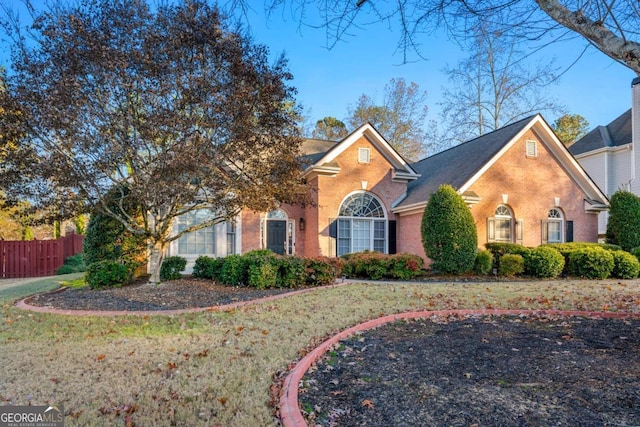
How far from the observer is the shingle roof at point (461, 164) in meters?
15.7

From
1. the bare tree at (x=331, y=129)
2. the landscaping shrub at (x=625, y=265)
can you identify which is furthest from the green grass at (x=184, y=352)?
the bare tree at (x=331, y=129)

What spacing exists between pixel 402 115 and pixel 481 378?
3157cm

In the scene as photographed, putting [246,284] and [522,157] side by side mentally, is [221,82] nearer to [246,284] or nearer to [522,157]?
[246,284]

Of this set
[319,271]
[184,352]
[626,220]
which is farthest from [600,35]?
[626,220]

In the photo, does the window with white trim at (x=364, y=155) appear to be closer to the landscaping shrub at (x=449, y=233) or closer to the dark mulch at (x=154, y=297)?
the landscaping shrub at (x=449, y=233)

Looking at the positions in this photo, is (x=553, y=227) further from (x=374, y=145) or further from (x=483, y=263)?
(x=374, y=145)

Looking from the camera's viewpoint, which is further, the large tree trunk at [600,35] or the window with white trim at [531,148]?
the window with white trim at [531,148]

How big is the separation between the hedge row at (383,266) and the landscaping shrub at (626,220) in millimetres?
8901

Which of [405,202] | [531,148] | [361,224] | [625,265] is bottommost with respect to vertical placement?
[625,265]

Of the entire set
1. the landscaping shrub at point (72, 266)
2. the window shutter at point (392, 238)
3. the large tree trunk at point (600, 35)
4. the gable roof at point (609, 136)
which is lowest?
the landscaping shrub at point (72, 266)

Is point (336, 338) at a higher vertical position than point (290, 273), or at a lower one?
lower

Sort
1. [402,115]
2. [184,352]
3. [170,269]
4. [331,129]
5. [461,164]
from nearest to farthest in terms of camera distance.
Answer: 1. [184,352]
2. [170,269]
3. [461,164]
4. [402,115]
5. [331,129]

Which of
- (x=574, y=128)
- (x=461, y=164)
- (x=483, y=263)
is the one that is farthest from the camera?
(x=574, y=128)

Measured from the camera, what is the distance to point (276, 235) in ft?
52.7
